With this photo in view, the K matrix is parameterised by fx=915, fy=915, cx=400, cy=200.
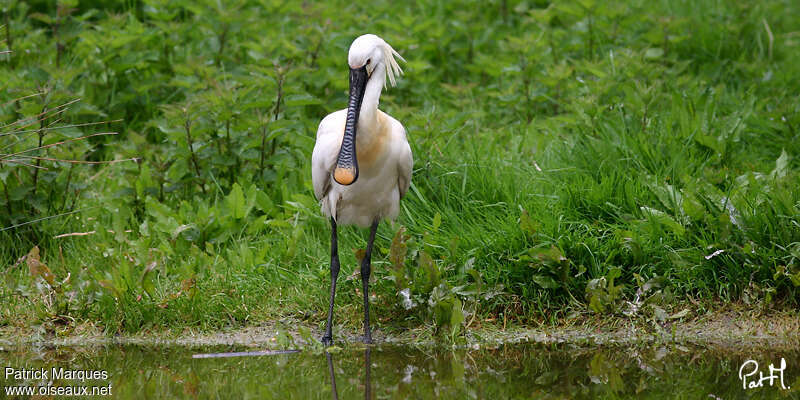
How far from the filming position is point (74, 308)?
18.3 feet

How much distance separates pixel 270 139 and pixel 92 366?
228 cm

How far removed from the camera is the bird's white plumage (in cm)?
530

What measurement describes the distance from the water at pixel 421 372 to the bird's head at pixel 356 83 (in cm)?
102

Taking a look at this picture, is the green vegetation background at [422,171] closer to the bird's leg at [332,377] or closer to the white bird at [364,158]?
the white bird at [364,158]

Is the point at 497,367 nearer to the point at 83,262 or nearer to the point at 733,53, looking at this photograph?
the point at 83,262

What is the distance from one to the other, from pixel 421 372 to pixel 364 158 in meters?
1.40

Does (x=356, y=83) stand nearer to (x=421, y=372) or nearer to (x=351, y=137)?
(x=351, y=137)

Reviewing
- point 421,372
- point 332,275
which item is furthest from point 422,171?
point 421,372

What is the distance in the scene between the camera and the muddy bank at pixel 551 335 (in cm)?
505

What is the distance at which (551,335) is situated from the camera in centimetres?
523

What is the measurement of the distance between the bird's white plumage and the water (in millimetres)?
897

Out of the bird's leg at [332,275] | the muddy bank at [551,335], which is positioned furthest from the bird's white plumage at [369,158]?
the muddy bank at [551,335]

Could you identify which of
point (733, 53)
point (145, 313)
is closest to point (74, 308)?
point (145, 313)

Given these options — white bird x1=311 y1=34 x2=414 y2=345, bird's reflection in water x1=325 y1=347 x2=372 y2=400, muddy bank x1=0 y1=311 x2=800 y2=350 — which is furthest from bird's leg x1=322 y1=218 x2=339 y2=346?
bird's reflection in water x1=325 y1=347 x2=372 y2=400
